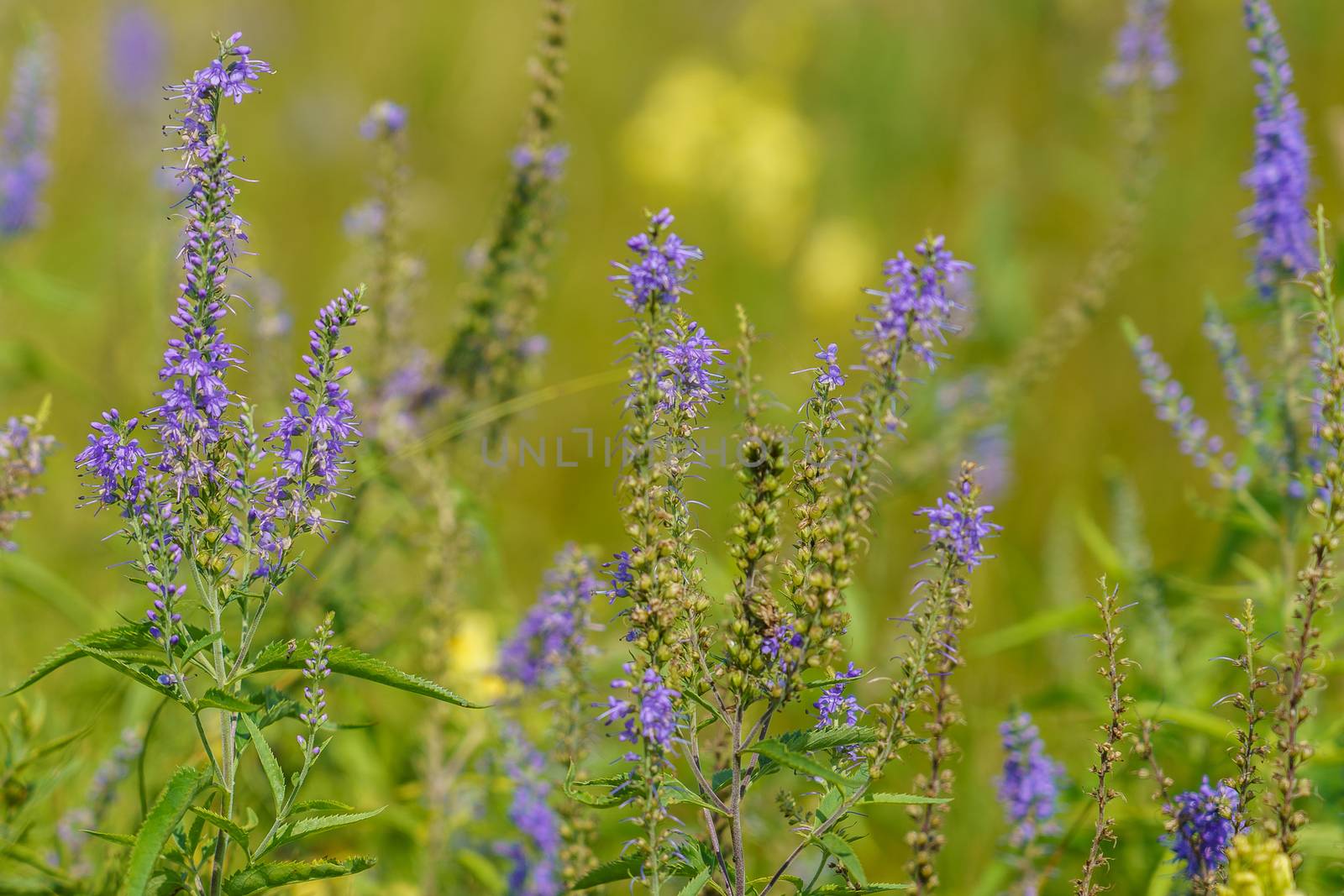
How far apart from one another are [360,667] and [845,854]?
0.81 m

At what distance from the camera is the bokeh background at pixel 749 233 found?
4000 mm

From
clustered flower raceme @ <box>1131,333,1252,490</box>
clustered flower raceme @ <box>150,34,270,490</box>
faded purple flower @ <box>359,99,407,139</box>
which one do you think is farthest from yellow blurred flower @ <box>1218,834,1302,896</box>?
faded purple flower @ <box>359,99,407,139</box>

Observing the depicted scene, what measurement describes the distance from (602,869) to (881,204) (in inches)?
287

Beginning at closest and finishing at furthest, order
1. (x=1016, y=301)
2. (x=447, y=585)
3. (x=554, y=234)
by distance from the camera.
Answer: (x=447, y=585)
(x=554, y=234)
(x=1016, y=301)

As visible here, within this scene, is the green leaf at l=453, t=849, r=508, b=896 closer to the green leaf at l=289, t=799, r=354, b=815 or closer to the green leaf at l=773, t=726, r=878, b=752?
the green leaf at l=289, t=799, r=354, b=815

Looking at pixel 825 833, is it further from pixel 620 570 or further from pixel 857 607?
pixel 857 607

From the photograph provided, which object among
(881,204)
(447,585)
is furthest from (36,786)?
(881,204)

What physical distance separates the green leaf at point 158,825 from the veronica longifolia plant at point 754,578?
22.9 inches

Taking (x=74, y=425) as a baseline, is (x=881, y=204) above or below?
above

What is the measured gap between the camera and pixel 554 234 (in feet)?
12.3

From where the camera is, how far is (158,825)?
5.64ft

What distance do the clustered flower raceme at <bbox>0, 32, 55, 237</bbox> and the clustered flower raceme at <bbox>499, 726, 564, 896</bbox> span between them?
264 centimetres

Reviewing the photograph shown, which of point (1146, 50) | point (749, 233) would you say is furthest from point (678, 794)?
point (749, 233)

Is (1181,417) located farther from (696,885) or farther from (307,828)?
(307,828)
